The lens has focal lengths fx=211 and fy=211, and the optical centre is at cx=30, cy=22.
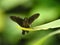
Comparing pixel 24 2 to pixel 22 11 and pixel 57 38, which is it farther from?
pixel 57 38

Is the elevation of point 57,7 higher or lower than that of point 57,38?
higher

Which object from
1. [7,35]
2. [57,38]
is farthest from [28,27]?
[7,35]

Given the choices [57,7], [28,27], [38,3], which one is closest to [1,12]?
[38,3]

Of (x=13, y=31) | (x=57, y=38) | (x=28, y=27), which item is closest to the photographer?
(x=28, y=27)

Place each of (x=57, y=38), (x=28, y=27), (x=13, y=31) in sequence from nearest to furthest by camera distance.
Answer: (x=28, y=27)
(x=57, y=38)
(x=13, y=31)

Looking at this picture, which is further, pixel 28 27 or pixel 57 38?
pixel 57 38

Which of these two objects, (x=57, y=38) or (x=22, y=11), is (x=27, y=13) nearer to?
(x=22, y=11)
